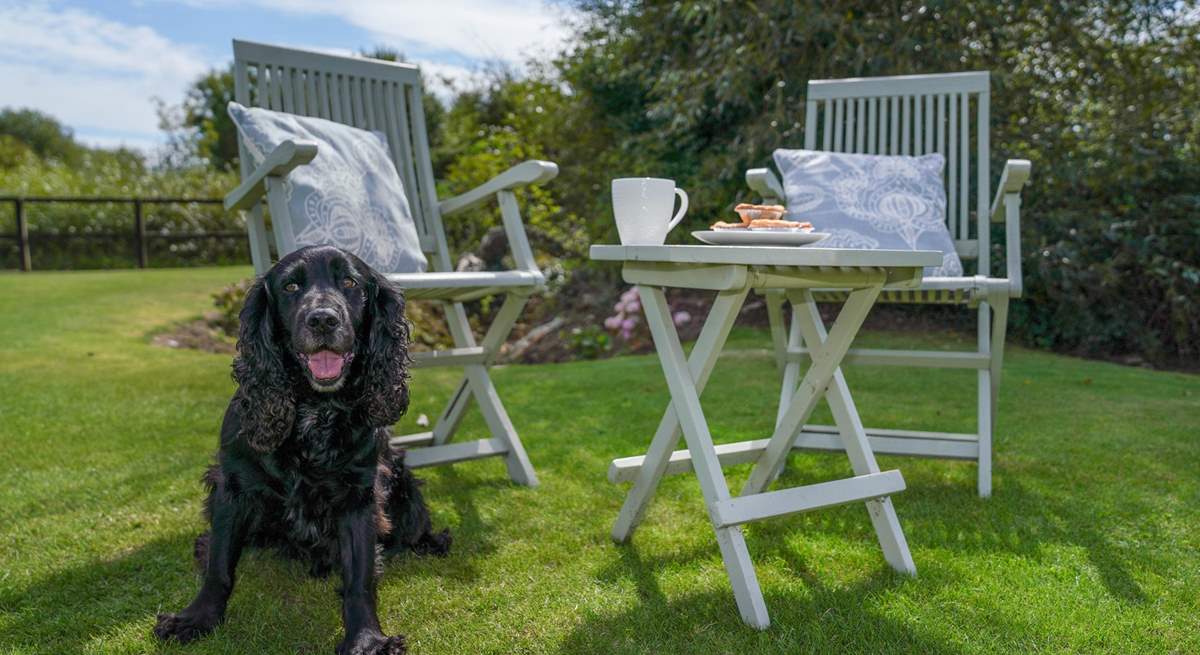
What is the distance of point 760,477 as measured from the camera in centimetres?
231

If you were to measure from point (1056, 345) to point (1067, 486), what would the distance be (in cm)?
394

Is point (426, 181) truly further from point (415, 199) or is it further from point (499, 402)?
point (499, 402)

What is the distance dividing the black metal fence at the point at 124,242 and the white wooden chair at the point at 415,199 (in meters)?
9.53

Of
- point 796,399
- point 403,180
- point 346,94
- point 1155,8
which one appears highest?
point 1155,8

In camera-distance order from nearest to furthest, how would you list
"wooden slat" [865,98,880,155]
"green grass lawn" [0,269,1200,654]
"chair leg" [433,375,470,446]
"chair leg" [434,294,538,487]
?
1. "green grass lawn" [0,269,1200,654]
2. "chair leg" [434,294,538,487]
3. "chair leg" [433,375,470,446]
4. "wooden slat" [865,98,880,155]

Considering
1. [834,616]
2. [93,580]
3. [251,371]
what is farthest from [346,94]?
[834,616]

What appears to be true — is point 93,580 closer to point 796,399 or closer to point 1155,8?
point 796,399

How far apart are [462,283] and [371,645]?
3.51 feet

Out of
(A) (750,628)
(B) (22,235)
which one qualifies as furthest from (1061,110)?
(B) (22,235)

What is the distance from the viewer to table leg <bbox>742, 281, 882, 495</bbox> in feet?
6.45

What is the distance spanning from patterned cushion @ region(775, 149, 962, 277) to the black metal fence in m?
10.6

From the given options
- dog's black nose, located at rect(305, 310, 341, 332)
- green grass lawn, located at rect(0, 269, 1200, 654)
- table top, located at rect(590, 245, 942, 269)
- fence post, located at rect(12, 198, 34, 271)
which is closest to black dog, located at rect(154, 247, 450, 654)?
dog's black nose, located at rect(305, 310, 341, 332)

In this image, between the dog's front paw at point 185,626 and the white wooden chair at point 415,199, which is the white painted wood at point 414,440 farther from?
the dog's front paw at point 185,626

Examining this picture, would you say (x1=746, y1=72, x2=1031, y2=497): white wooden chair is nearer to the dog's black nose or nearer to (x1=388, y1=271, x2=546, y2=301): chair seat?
(x1=388, y1=271, x2=546, y2=301): chair seat
